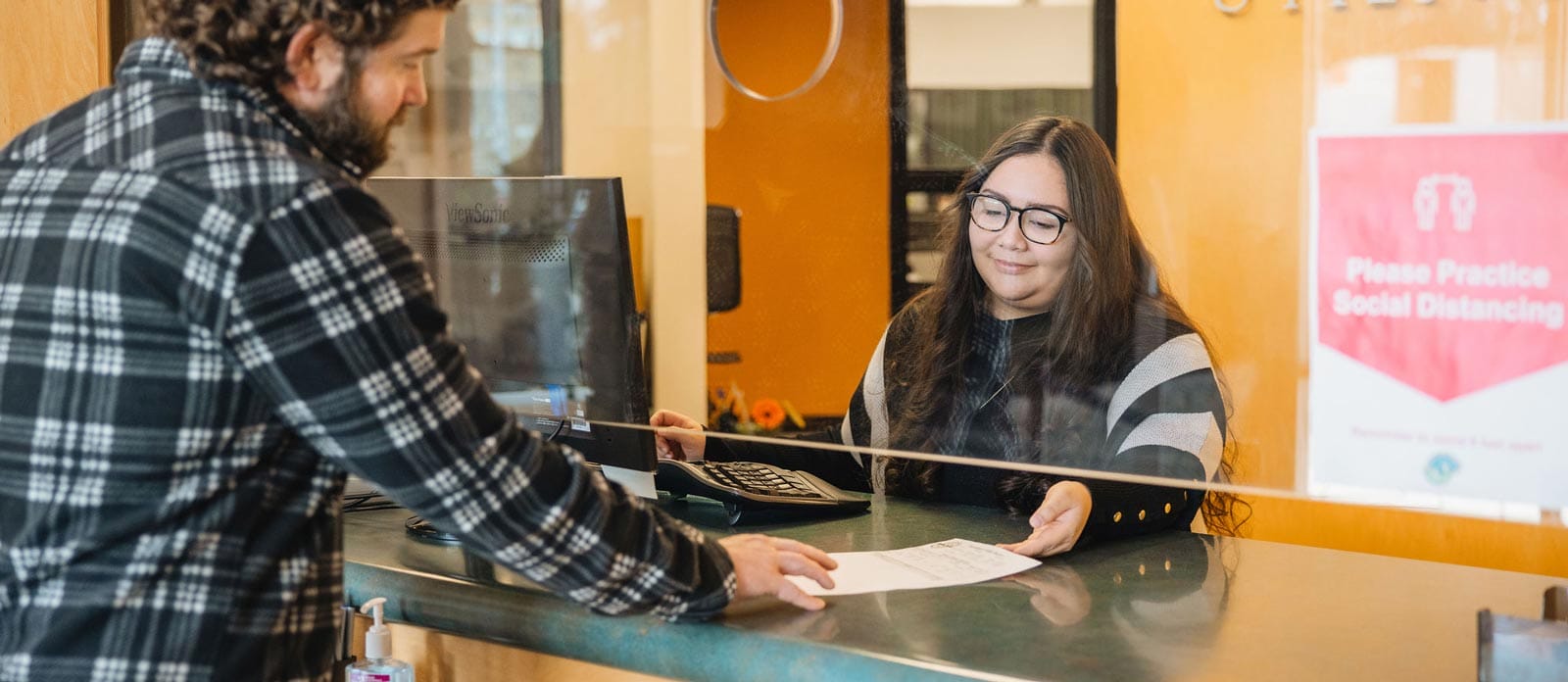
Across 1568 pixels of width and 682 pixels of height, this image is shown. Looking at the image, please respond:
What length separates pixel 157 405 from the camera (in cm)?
109

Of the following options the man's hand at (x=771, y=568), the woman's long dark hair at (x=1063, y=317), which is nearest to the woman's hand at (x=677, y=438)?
the woman's long dark hair at (x=1063, y=317)

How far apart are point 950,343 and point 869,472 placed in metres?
0.36

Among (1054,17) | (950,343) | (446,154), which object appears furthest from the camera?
(446,154)

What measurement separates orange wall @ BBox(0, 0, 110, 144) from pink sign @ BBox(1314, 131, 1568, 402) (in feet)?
7.41

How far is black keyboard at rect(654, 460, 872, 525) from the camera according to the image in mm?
1925

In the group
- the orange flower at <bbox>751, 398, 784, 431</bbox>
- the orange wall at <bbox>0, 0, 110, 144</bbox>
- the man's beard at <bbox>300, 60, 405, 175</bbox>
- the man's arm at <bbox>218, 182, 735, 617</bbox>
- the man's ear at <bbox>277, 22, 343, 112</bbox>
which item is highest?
the orange wall at <bbox>0, 0, 110, 144</bbox>

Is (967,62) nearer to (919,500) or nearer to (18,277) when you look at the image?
(919,500)

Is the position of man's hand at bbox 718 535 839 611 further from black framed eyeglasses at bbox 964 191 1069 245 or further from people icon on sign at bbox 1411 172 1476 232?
people icon on sign at bbox 1411 172 1476 232

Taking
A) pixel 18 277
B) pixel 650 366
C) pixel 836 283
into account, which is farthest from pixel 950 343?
pixel 18 277

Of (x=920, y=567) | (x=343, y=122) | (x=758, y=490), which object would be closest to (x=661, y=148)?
(x=758, y=490)

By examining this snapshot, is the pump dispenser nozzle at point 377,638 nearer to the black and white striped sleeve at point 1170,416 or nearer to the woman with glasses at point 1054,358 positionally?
the woman with glasses at point 1054,358

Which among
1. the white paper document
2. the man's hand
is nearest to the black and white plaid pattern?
the man's hand

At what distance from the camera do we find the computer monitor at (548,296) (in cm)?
195

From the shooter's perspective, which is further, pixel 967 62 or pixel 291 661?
pixel 967 62
